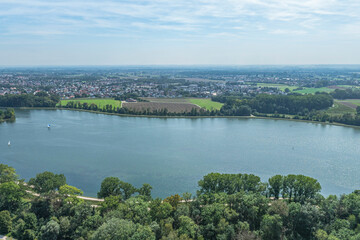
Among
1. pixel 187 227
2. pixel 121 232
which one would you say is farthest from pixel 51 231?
pixel 187 227

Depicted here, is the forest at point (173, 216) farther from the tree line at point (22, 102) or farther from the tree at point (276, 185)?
the tree line at point (22, 102)

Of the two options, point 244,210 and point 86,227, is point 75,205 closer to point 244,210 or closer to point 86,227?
point 86,227

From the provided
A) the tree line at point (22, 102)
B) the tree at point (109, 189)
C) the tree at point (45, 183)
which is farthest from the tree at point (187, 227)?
the tree line at point (22, 102)

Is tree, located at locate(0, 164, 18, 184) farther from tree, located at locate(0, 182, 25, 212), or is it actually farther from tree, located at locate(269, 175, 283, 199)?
tree, located at locate(269, 175, 283, 199)

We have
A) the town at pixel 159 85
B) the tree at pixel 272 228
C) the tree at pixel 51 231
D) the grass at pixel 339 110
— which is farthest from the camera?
the town at pixel 159 85

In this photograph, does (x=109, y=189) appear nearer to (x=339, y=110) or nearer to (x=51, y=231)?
(x=51, y=231)
